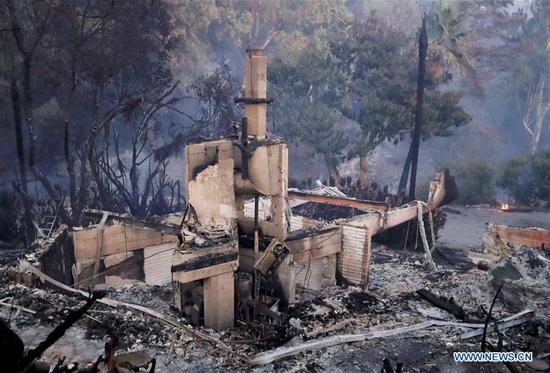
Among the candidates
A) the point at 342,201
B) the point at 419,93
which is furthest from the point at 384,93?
the point at 342,201

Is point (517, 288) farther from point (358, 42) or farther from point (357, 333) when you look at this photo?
point (358, 42)

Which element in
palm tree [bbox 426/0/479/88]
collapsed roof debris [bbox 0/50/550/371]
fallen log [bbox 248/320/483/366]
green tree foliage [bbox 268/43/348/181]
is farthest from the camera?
green tree foliage [bbox 268/43/348/181]

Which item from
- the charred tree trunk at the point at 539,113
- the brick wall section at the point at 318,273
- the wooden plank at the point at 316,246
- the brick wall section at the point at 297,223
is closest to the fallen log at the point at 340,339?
the wooden plank at the point at 316,246

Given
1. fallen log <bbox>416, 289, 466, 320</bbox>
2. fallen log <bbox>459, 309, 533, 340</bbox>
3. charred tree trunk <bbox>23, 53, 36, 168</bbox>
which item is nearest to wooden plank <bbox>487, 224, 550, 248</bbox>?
fallen log <bbox>416, 289, 466, 320</bbox>

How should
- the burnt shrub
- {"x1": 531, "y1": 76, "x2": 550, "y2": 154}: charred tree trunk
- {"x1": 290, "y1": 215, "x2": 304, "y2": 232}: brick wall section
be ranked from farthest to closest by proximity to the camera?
{"x1": 531, "y1": 76, "x2": 550, "y2": 154}: charred tree trunk < the burnt shrub < {"x1": 290, "y1": 215, "x2": 304, "y2": 232}: brick wall section

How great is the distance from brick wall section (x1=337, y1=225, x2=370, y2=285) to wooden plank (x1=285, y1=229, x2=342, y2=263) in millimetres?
184

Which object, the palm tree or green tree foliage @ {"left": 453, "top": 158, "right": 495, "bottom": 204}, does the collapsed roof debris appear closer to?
green tree foliage @ {"left": 453, "top": 158, "right": 495, "bottom": 204}

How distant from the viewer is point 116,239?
10.9 m

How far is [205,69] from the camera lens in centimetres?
3306

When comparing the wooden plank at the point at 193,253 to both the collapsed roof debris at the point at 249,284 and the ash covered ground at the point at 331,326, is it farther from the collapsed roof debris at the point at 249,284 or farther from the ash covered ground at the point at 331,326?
the ash covered ground at the point at 331,326

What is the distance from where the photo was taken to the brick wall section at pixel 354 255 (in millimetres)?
11203

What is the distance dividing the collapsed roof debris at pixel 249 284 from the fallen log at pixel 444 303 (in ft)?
0.09

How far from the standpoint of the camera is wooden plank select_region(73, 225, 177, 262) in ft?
34.4

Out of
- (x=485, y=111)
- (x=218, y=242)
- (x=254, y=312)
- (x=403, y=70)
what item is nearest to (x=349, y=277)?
(x=254, y=312)
